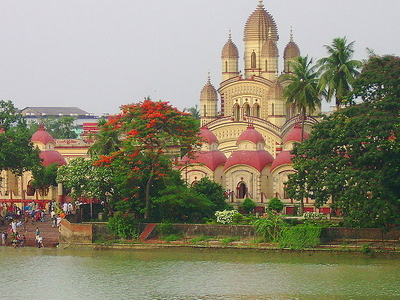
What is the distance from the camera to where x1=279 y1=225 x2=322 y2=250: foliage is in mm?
36500

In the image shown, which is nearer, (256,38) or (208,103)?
(256,38)

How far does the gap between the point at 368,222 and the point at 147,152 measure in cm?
926

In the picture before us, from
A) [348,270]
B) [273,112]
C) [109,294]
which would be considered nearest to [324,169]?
[348,270]

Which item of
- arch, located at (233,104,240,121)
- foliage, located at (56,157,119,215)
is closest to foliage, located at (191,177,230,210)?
foliage, located at (56,157,119,215)

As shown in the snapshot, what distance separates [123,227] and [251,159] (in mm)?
11674

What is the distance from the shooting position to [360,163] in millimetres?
35688

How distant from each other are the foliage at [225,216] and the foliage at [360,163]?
117 inches

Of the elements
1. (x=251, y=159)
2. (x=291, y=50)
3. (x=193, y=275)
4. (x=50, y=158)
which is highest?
(x=291, y=50)

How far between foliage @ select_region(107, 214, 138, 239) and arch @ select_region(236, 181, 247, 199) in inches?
440

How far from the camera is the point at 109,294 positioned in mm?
29641

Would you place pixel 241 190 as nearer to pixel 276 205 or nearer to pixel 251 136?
pixel 251 136

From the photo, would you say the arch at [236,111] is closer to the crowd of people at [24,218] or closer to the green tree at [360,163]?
the crowd of people at [24,218]

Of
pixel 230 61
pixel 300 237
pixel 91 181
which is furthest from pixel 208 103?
pixel 300 237

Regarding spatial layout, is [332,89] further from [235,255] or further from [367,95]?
[235,255]
